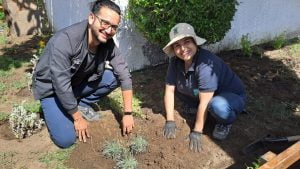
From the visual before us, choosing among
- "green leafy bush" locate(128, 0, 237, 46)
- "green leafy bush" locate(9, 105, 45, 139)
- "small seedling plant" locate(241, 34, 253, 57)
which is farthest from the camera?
"small seedling plant" locate(241, 34, 253, 57)

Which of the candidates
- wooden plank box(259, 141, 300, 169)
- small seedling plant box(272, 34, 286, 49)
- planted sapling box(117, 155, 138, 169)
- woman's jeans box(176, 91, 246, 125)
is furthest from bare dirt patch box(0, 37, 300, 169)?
small seedling plant box(272, 34, 286, 49)

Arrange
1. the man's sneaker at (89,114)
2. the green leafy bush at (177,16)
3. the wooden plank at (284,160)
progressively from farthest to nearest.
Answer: the green leafy bush at (177,16), the man's sneaker at (89,114), the wooden plank at (284,160)

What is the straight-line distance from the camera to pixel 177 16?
5.30 meters

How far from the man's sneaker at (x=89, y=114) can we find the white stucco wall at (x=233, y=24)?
1489 millimetres

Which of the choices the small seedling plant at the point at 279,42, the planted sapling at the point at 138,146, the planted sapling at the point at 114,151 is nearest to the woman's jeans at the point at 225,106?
the planted sapling at the point at 138,146

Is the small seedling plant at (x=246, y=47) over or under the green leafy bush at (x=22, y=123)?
over

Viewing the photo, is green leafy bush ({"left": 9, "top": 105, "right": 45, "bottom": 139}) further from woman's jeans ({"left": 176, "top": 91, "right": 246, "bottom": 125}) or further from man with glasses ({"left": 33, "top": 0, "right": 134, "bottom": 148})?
woman's jeans ({"left": 176, "top": 91, "right": 246, "bottom": 125})

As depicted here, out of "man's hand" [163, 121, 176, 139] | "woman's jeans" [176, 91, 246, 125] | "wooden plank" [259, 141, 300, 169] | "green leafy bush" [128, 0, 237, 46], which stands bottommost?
"man's hand" [163, 121, 176, 139]

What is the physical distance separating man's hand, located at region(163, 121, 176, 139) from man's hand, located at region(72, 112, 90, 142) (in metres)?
0.80

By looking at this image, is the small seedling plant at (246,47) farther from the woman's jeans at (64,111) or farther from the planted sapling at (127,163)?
the planted sapling at (127,163)

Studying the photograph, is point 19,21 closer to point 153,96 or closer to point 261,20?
point 153,96

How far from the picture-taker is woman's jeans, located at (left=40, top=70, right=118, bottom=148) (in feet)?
13.7

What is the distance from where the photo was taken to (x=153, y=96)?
5.40 meters

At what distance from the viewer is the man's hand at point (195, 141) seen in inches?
160
